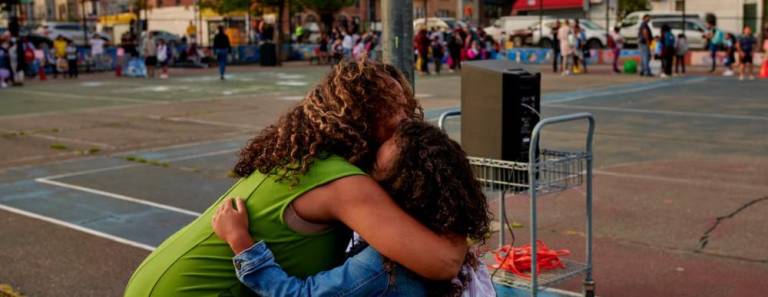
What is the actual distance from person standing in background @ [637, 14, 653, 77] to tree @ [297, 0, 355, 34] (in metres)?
22.2

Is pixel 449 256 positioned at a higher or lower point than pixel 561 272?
higher

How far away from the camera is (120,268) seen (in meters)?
6.26

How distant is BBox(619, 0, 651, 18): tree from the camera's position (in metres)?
56.5

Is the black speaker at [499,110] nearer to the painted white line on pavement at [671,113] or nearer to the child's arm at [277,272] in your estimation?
the child's arm at [277,272]

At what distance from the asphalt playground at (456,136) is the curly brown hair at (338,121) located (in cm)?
330

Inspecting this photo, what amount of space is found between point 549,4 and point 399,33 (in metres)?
47.2

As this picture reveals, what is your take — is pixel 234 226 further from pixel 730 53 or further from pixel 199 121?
pixel 730 53

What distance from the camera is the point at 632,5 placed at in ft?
186

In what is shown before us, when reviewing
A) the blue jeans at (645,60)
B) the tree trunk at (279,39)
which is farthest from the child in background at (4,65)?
the blue jeans at (645,60)

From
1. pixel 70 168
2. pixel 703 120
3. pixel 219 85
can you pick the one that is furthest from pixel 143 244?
pixel 219 85

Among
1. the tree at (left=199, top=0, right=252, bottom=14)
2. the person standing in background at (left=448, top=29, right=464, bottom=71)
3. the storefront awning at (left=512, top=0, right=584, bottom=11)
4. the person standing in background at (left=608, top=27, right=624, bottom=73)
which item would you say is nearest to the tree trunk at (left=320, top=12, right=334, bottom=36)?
the tree at (left=199, top=0, right=252, bottom=14)

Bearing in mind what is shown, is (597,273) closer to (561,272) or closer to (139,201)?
(561,272)

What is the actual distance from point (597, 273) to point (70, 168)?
6806 mm

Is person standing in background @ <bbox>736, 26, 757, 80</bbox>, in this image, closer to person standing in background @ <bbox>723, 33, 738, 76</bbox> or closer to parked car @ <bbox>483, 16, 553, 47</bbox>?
person standing in background @ <bbox>723, 33, 738, 76</bbox>
